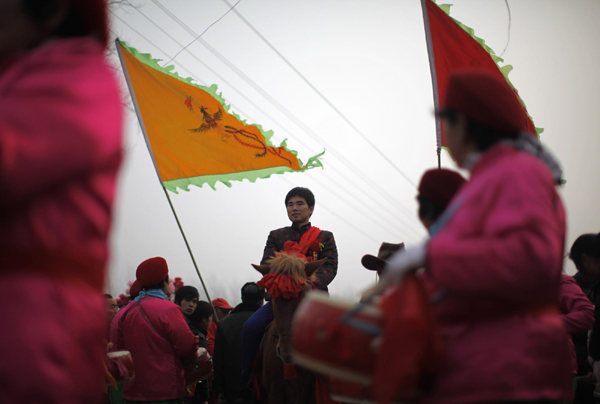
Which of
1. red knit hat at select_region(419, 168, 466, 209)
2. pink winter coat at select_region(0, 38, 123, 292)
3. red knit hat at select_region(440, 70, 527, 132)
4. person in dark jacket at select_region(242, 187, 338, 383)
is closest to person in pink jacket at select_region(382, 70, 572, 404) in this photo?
red knit hat at select_region(440, 70, 527, 132)

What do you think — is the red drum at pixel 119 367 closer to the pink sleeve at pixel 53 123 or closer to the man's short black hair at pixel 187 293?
the pink sleeve at pixel 53 123

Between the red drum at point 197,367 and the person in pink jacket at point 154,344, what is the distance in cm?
19

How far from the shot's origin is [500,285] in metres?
1.68

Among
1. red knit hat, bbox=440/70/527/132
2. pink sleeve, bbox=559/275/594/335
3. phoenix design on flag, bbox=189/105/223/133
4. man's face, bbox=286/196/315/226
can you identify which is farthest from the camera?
phoenix design on flag, bbox=189/105/223/133

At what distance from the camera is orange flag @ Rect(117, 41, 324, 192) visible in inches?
356

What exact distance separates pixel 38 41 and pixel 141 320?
514 centimetres

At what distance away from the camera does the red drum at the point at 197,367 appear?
6598 mm

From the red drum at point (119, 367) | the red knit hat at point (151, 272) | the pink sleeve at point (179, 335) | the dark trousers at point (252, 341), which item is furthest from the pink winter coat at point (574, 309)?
the red knit hat at point (151, 272)

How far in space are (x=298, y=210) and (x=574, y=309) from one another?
305cm

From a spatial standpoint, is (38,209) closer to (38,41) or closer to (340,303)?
(38,41)

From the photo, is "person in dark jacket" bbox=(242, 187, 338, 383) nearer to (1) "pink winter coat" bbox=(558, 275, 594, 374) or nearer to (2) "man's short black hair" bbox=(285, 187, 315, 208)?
(2) "man's short black hair" bbox=(285, 187, 315, 208)

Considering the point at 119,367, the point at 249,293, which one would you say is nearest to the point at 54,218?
the point at 119,367

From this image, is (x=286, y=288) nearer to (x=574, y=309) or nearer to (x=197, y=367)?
(x=197, y=367)

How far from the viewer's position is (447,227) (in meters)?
1.85
